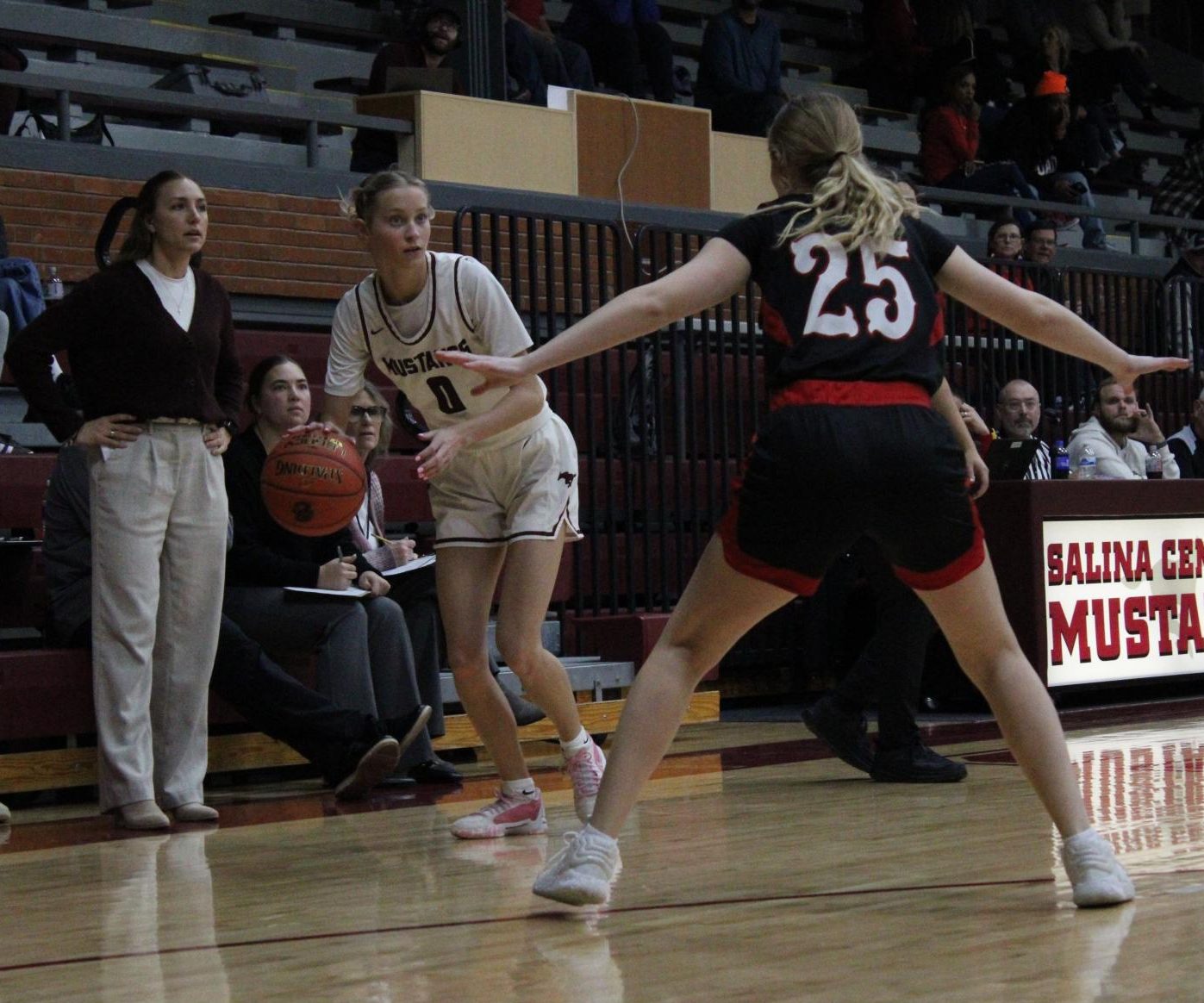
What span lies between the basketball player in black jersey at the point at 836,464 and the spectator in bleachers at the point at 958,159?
11.5 meters

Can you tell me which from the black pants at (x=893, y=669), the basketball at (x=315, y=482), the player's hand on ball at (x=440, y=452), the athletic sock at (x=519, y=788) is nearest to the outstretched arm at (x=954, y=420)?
the player's hand on ball at (x=440, y=452)

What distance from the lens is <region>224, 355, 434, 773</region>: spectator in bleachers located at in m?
7.00

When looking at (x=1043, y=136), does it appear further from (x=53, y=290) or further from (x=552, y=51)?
(x=53, y=290)

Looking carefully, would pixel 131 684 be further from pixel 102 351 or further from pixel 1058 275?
pixel 1058 275

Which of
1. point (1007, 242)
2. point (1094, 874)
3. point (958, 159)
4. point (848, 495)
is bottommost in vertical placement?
point (1094, 874)

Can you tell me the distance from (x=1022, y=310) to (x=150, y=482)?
3.14 m

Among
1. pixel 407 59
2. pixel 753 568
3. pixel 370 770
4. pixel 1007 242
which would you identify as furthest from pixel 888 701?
pixel 407 59

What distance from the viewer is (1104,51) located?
1845 centimetres

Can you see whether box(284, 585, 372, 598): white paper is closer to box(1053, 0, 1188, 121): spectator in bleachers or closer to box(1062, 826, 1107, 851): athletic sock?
box(1062, 826, 1107, 851): athletic sock

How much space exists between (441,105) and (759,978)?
8.91 m

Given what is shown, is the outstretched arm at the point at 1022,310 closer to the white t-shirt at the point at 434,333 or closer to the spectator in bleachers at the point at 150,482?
the white t-shirt at the point at 434,333

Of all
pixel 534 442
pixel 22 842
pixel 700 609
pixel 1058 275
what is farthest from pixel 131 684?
pixel 1058 275

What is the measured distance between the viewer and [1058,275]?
11.4 metres

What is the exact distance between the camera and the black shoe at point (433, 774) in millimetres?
7121
